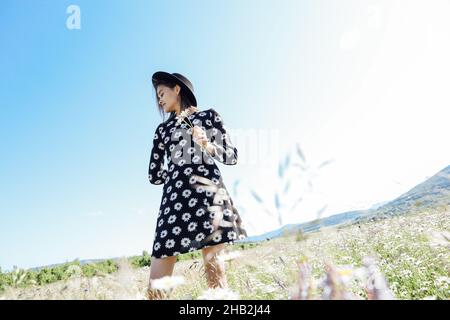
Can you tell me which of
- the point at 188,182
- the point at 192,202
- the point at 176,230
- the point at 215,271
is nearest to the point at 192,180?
the point at 188,182

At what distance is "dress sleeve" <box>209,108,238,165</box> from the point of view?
316 centimetres

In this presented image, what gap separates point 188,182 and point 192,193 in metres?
0.10

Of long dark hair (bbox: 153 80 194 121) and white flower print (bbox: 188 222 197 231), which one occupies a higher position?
long dark hair (bbox: 153 80 194 121)

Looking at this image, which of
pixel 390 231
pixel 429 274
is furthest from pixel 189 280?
pixel 390 231

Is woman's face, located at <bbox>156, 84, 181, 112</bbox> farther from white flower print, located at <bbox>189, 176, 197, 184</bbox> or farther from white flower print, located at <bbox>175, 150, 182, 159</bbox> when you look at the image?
white flower print, located at <bbox>189, 176, 197, 184</bbox>

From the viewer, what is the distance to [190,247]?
279cm

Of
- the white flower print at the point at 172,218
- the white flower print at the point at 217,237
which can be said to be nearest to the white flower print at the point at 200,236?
the white flower print at the point at 217,237

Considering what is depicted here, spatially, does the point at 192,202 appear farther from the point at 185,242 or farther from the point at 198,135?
the point at 198,135

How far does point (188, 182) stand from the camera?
301cm

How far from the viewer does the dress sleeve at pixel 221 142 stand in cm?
316

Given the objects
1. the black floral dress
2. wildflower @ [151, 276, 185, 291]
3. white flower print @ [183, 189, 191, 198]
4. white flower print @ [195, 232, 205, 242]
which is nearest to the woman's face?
the black floral dress

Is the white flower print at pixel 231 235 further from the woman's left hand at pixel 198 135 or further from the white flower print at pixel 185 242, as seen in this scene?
the woman's left hand at pixel 198 135

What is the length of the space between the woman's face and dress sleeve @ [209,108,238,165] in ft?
1.09
